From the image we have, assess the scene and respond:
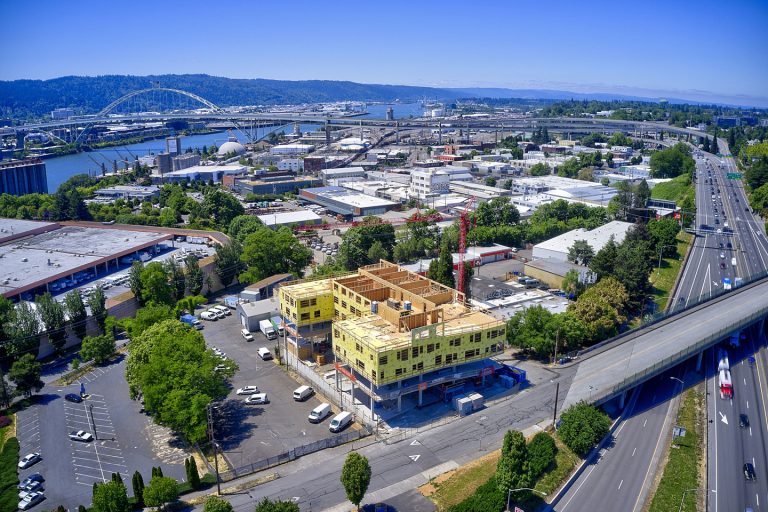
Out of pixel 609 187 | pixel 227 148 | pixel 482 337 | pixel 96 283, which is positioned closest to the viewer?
pixel 482 337

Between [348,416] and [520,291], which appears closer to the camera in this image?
[348,416]

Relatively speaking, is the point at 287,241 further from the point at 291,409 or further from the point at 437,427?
the point at 437,427

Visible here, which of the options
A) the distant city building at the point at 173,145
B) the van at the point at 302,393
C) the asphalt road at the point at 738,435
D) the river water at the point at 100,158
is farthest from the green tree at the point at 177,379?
the distant city building at the point at 173,145


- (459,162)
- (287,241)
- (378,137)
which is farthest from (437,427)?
(378,137)

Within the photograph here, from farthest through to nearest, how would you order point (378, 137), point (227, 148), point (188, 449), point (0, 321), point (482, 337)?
point (378, 137) → point (227, 148) → point (0, 321) → point (482, 337) → point (188, 449)

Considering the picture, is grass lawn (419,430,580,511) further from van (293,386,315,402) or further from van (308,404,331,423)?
van (293,386,315,402)

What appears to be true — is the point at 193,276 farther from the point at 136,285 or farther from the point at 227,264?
the point at 136,285

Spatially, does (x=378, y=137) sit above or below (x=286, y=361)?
above
